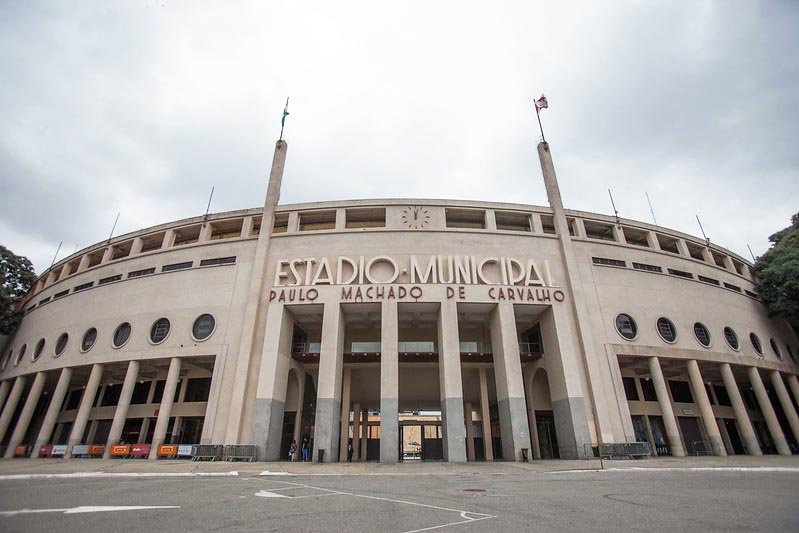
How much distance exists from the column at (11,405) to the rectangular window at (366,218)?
36.8 metres

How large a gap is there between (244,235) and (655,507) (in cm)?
3370

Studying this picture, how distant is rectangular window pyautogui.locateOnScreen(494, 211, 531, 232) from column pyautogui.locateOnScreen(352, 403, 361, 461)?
23.4m

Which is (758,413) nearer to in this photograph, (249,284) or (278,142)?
(249,284)

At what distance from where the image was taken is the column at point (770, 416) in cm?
3181

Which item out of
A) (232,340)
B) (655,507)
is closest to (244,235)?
(232,340)

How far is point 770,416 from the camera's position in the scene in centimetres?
3300

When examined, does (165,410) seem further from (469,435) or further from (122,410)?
(469,435)

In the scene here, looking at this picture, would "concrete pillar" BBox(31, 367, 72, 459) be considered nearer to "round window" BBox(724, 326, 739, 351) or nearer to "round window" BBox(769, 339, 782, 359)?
"round window" BBox(724, 326, 739, 351)

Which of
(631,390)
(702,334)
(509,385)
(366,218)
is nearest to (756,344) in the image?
(702,334)

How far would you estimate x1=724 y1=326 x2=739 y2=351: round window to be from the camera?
34.6 m

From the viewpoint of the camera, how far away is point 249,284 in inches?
1259

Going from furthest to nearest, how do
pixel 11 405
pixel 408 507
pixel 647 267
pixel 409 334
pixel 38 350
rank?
pixel 38 350
pixel 11 405
pixel 409 334
pixel 647 267
pixel 408 507

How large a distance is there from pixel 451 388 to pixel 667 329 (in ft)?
65.8

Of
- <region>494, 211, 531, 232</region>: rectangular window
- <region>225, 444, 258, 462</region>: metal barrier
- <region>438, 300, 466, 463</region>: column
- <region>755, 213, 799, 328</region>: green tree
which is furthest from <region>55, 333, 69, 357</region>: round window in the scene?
<region>755, 213, 799, 328</region>: green tree
